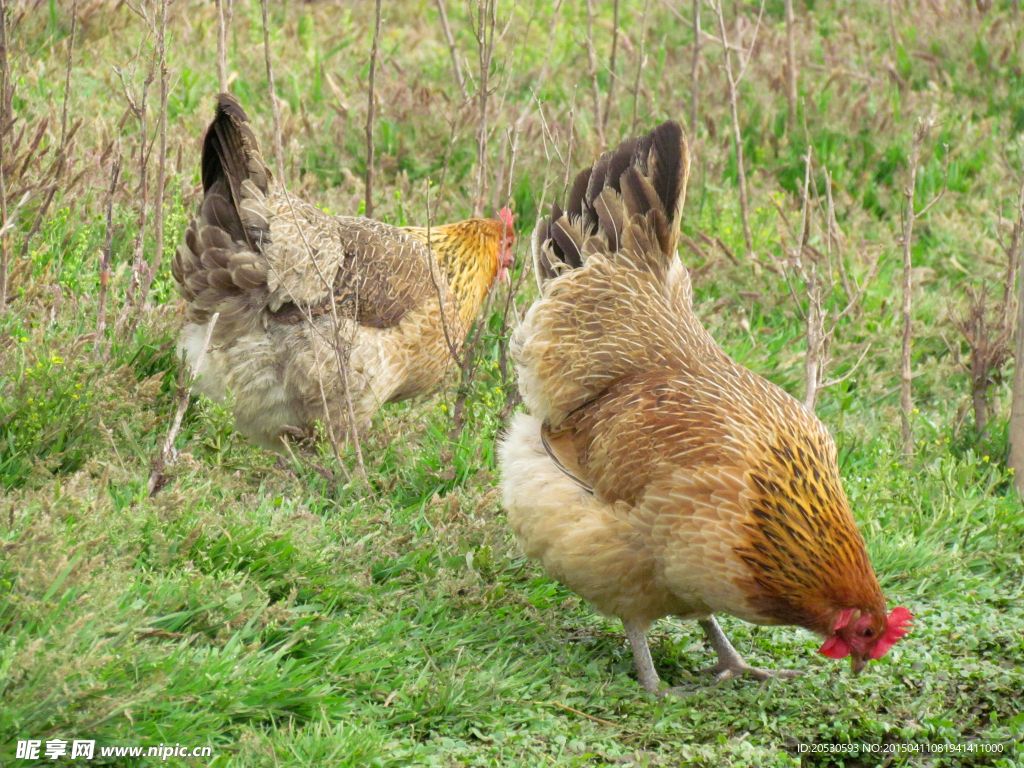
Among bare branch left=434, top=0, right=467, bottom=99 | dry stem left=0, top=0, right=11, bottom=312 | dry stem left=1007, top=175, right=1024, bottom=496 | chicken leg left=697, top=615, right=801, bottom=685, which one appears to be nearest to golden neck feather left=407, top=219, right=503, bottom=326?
bare branch left=434, top=0, right=467, bottom=99

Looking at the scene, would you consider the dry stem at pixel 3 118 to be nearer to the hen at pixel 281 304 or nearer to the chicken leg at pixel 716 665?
the hen at pixel 281 304

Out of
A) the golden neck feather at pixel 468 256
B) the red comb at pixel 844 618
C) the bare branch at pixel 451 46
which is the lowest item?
the red comb at pixel 844 618

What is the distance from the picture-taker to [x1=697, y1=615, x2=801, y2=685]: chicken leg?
3879 millimetres

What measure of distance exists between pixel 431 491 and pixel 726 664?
4.57 ft

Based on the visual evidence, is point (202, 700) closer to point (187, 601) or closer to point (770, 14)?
point (187, 601)

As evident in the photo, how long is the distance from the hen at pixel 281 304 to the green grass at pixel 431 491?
0.22m

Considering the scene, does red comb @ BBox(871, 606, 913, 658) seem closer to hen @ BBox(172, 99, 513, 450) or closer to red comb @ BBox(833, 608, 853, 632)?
red comb @ BBox(833, 608, 853, 632)

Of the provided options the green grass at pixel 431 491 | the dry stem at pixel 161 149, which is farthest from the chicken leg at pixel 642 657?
the dry stem at pixel 161 149

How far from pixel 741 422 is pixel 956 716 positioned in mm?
1264

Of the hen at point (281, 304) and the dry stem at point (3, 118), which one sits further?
the hen at point (281, 304)

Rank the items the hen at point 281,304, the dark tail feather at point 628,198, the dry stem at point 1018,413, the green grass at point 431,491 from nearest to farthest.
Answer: the green grass at point 431,491 → the dark tail feather at point 628,198 → the hen at point 281,304 → the dry stem at point 1018,413

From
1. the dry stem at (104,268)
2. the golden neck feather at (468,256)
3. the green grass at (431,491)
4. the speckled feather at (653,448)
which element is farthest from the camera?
the golden neck feather at (468,256)

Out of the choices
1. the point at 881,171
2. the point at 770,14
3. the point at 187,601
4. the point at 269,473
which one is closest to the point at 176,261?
the point at 269,473

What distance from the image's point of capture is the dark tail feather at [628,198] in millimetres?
4285
